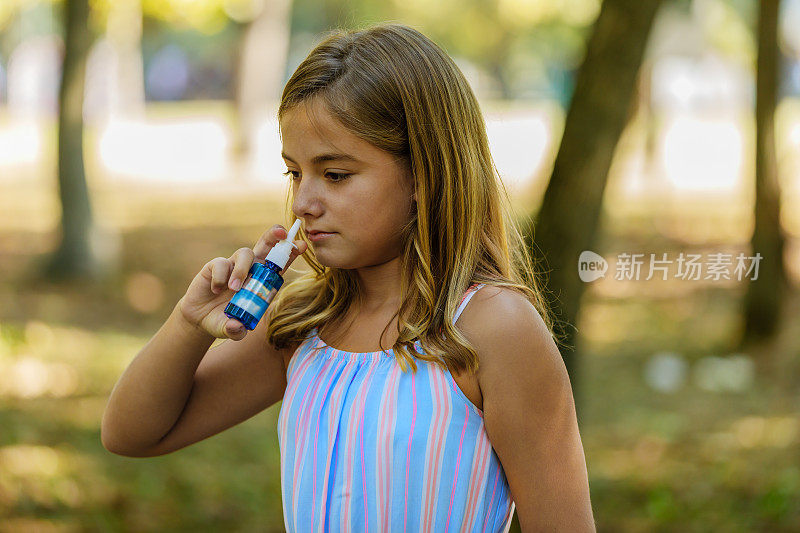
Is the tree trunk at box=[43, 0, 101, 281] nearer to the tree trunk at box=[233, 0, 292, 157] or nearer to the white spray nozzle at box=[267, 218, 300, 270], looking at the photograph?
the white spray nozzle at box=[267, 218, 300, 270]

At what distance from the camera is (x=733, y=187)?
15.1 m

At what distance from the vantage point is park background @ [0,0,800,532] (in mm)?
3230

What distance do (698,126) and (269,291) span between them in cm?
2426

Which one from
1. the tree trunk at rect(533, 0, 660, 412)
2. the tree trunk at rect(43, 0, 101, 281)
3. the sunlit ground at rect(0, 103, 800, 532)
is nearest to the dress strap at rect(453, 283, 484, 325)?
the sunlit ground at rect(0, 103, 800, 532)

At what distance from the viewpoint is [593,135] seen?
315cm

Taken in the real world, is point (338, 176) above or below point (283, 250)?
above

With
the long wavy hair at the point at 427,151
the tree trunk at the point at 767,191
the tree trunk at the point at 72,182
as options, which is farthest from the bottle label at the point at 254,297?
the tree trunk at the point at 72,182

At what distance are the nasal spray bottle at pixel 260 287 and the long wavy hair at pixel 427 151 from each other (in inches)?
8.6

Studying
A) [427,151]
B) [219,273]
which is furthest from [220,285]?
[427,151]

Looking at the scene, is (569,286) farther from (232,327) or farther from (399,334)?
(232,327)

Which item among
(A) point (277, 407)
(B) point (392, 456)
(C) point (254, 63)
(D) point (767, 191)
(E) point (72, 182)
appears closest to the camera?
(B) point (392, 456)

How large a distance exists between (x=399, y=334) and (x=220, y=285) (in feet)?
1.16

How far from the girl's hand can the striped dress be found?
22 cm

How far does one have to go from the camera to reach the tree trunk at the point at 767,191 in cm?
704
